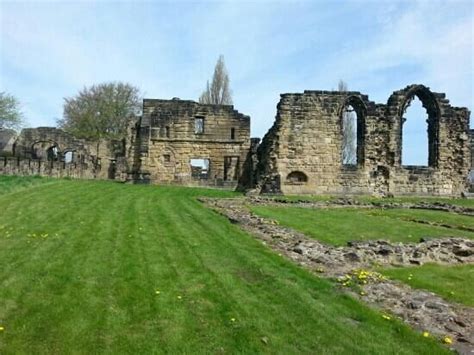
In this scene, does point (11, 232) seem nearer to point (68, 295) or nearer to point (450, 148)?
point (68, 295)

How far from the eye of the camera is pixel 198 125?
3541cm

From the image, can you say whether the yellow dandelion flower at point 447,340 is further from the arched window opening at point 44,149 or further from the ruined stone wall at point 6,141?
the ruined stone wall at point 6,141

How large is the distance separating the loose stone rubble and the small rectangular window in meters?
19.6

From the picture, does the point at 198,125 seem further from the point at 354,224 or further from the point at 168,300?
the point at 168,300

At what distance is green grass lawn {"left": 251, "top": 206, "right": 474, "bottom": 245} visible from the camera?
41.5ft

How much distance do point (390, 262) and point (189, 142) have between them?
1012 inches

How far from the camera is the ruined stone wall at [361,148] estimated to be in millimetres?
26812

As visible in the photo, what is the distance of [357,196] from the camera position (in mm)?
26578

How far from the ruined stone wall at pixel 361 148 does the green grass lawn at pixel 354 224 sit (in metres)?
8.43

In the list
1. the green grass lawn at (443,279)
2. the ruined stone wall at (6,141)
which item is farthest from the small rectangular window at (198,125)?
the green grass lawn at (443,279)

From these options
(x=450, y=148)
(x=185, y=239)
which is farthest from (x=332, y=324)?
(x=450, y=148)

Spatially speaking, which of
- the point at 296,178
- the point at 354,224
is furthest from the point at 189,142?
the point at 354,224

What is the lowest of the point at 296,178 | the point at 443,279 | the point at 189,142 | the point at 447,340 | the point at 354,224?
the point at 447,340

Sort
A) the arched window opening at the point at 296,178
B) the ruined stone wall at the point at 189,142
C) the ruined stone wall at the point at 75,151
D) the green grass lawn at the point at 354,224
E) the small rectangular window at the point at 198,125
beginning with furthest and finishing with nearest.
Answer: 1. the ruined stone wall at the point at 75,151
2. the small rectangular window at the point at 198,125
3. the ruined stone wall at the point at 189,142
4. the arched window opening at the point at 296,178
5. the green grass lawn at the point at 354,224
